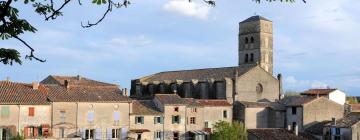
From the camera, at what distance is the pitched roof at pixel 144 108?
60.2m

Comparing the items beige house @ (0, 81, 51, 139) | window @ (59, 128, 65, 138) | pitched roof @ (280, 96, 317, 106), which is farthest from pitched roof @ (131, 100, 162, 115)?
pitched roof @ (280, 96, 317, 106)

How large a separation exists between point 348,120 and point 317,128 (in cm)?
420

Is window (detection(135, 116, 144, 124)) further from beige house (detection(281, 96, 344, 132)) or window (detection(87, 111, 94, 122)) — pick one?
beige house (detection(281, 96, 344, 132))

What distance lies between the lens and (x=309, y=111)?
2638 inches

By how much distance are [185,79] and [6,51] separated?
72.3 meters

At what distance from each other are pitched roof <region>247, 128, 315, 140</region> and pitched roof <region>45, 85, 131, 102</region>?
13.0 meters

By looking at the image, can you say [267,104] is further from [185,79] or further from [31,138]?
[31,138]

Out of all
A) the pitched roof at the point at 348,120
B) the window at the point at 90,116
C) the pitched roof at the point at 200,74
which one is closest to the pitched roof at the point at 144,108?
the window at the point at 90,116

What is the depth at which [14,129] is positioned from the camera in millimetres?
51656

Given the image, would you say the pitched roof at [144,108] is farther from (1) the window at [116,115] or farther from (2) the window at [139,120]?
(1) the window at [116,115]

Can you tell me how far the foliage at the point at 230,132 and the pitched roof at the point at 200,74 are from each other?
48.9 feet

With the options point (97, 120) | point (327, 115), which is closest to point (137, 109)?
point (97, 120)

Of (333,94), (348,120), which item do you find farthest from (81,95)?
(333,94)

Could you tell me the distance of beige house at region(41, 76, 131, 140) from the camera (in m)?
54.9
